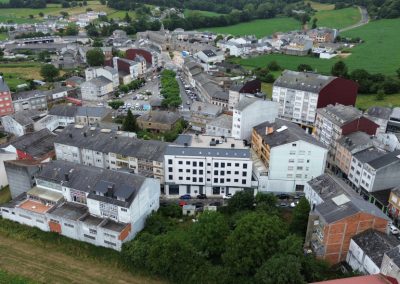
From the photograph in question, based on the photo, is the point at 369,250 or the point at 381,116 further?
the point at 381,116

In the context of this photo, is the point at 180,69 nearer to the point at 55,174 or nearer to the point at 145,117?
the point at 145,117

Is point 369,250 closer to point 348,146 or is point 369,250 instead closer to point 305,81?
point 348,146

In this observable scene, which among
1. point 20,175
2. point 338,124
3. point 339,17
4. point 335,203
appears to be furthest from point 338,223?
point 339,17

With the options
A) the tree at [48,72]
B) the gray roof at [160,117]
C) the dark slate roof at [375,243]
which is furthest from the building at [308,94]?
the tree at [48,72]

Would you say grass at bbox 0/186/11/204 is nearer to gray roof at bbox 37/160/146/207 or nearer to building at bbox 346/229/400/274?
gray roof at bbox 37/160/146/207

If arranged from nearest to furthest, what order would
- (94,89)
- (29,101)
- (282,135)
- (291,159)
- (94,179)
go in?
(94,179) < (291,159) < (282,135) < (29,101) < (94,89)

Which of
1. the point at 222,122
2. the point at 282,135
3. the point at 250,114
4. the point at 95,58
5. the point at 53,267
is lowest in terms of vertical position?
the point at 53,267

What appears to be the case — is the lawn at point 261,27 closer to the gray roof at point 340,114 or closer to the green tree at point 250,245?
the gray roof at point 340,114
